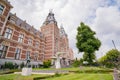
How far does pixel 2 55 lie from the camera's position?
23453mm

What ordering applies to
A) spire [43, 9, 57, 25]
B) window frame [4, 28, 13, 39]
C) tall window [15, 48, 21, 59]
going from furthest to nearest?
spire [43, 9, 57, 25] → tall window [15, 48, 21, 59] → window frame [4, 28, 13, 39]

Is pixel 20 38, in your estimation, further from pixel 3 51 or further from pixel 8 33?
pixel 3 51

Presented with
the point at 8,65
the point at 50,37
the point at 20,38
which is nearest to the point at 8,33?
the point at 20,38

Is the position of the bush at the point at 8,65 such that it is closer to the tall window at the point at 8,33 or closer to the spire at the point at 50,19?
the tall window at the point at 8,33

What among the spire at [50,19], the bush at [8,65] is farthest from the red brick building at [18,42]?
the spire at [50,19]

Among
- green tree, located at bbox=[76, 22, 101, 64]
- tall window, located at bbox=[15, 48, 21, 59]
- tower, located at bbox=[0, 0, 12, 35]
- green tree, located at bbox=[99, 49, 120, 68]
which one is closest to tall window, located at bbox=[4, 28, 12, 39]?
tower, located at bbox=[0, 0, 12, 35]

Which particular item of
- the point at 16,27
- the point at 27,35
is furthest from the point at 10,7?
the point at 27,35

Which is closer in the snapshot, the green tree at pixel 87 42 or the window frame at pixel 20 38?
the window frame at pixel 20 38

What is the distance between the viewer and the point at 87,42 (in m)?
34.3

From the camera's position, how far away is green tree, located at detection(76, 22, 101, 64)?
34000 mm

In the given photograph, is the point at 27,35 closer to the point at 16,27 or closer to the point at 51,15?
the point at 16,27

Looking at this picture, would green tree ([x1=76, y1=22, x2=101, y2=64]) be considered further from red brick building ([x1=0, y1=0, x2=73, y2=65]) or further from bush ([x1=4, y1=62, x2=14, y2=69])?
bush ([x1=4, y1=62, x2=14, y2=69])

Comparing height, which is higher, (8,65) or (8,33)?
(8,33)

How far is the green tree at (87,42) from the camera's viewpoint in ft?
112
